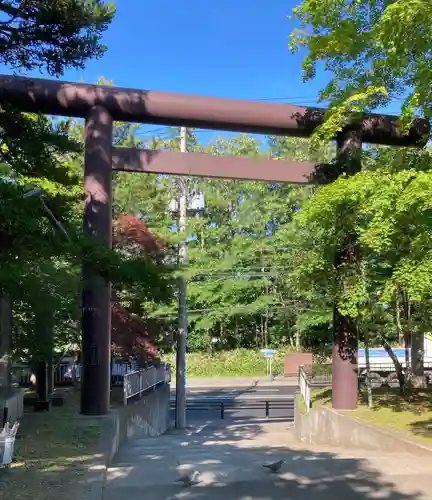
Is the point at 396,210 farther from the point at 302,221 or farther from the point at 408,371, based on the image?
the point at 408,371

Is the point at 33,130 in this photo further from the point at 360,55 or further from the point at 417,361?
the point at 417,361

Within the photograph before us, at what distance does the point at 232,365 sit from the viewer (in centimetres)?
3619

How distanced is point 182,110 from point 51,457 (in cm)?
783

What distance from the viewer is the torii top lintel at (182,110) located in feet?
37.6

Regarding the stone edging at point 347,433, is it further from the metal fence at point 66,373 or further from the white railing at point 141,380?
the metal fence at point 66,373

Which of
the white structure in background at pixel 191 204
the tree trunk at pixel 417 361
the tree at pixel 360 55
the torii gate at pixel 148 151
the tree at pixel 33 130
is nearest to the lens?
the tree at pixel 33 130

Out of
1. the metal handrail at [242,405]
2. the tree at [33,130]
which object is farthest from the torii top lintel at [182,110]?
the metal handrail at [242,405]

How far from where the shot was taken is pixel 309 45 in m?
11.0

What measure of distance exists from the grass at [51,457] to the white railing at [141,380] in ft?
5.56

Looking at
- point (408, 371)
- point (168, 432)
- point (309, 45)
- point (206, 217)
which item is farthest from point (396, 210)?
point (206, 217)

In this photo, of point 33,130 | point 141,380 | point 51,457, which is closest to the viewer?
point 33,130

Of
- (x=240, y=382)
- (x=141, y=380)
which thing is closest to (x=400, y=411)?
(x=141, y=380)

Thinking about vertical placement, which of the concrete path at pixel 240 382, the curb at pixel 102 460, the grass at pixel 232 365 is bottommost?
the concrete path at pixel 240 382

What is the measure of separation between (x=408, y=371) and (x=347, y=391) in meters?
5.04
